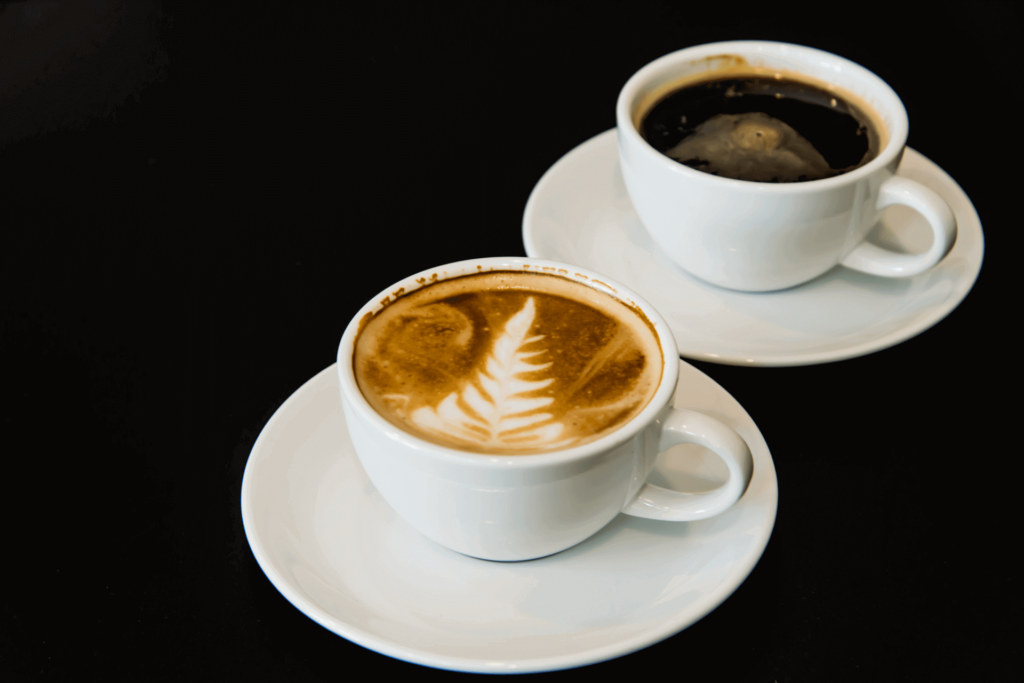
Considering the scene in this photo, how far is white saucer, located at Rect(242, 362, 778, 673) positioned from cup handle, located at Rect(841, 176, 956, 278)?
44cm

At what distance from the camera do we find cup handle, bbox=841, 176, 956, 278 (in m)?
1.29

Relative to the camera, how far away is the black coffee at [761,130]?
1377 mm

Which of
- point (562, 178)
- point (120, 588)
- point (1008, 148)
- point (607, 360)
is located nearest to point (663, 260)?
point (562, 178)

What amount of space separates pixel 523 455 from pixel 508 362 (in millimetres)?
149

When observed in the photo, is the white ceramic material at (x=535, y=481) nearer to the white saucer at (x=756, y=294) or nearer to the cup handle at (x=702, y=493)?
the cup handle at (x=702, y=493)

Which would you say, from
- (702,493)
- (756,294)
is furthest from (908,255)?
(702,493)

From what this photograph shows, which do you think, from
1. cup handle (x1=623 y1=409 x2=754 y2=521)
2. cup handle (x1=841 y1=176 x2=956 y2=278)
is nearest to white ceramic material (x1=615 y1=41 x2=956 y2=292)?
cup handle (x1=841 y1=176 x2=956 y2=278)

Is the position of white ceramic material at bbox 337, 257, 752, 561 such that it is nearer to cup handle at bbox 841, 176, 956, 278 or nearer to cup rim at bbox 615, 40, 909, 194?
cup rim at bbox 615, 40, 909, 194

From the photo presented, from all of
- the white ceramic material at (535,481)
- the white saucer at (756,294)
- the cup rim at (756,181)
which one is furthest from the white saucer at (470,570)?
the cup rim at (756,181)

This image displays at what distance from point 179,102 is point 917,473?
1468 mm

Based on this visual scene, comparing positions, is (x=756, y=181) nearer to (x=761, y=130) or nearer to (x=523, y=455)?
(x=761, y=130)

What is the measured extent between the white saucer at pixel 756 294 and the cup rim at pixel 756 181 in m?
0.15

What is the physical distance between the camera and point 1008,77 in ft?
6.32

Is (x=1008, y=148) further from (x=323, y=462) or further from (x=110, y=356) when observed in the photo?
(x=110, y=356)
